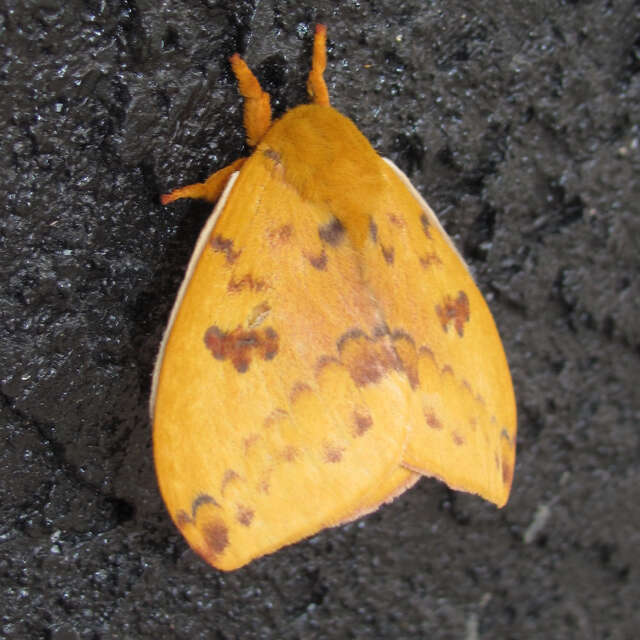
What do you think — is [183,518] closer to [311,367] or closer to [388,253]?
[311,367]

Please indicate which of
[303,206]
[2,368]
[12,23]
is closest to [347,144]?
[303,206]

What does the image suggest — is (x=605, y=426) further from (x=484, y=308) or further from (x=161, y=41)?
(x=161, y=41)

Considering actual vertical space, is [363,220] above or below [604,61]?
below

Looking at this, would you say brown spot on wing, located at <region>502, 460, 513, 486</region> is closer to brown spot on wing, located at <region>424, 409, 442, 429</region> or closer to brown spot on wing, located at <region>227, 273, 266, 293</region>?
brown spot on wing, located at <region>424, 409, 442, 429</region>

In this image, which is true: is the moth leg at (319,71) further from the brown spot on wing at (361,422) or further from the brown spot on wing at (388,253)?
the brown spot on wing at (361,422)

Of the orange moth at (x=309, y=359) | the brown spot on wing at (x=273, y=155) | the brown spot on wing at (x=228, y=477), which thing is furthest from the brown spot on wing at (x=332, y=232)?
the brown spot on wing at (x=228, y=477)

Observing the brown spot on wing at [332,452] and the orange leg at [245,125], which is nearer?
the brown spot on wing at [332,452]

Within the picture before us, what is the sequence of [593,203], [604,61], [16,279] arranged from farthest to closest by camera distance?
1. [593,203]
2. [604,61]
3. [16,279]

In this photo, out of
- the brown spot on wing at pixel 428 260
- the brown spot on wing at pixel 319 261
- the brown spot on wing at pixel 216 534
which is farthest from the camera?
the brown spot on wing at pixel 428 260
